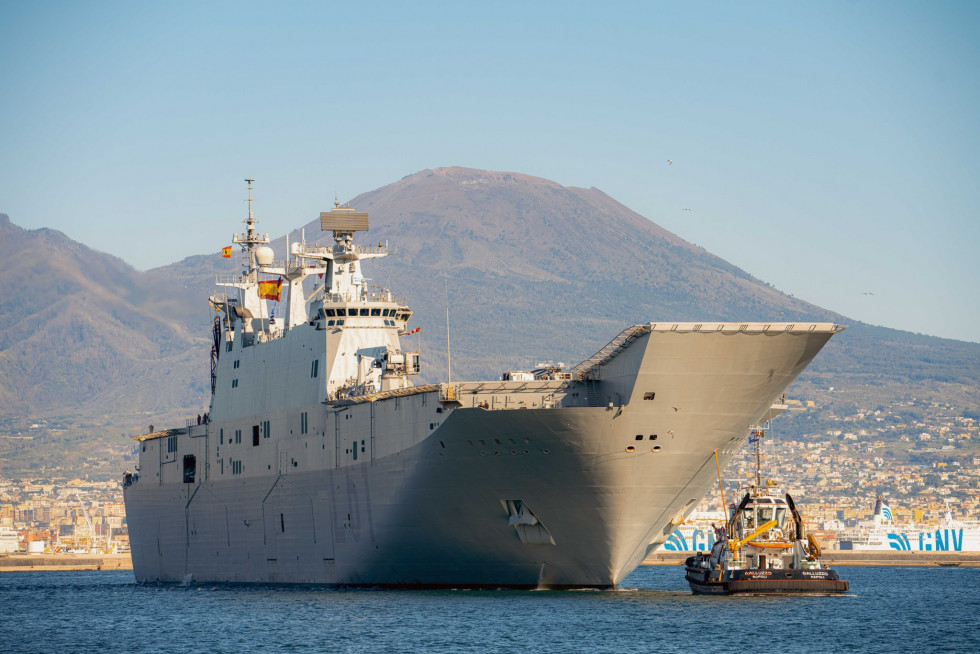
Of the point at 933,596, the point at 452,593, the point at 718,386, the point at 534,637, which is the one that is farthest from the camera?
the point at 933,596

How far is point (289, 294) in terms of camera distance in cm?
5619

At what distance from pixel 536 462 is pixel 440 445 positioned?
3125 mm

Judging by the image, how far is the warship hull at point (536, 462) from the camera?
39.1 metres

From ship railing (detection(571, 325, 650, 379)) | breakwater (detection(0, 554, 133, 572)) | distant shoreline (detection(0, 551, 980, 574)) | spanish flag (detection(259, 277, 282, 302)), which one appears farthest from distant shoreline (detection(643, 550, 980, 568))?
ship railing (detection(571, 325, 650, 379))

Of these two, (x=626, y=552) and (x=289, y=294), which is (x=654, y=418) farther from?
(x=289, y=294)

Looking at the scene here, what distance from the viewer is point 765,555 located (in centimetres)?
4434

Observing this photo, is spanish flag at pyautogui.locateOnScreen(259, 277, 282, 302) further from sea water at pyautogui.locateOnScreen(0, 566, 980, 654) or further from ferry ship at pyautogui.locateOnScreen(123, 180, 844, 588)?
sea water at pyautogui.locateOnScreen(0, 566, 980, 654)

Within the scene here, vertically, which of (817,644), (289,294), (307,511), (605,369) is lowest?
(817,644)

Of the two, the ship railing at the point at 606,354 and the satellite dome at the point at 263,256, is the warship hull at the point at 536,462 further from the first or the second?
the satellite dome at the point at 263,256

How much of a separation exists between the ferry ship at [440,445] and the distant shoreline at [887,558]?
6054cm

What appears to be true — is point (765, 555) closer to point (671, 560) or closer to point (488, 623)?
point (488, 623)

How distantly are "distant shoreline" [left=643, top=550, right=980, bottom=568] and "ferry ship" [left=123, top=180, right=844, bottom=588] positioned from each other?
6054 centimetres

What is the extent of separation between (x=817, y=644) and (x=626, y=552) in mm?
8173

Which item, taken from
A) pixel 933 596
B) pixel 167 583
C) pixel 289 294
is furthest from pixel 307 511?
pixel 933 596
